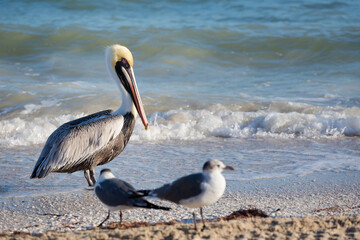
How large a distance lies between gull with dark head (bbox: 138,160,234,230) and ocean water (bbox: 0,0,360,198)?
1980mm

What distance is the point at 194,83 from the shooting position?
1166 cm

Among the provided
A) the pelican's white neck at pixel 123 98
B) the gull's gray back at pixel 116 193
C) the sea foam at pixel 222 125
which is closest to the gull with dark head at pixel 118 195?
the gull's gray back at pixel 116 193

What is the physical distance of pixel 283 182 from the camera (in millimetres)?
5590

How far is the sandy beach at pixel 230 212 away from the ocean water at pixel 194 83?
332 mm

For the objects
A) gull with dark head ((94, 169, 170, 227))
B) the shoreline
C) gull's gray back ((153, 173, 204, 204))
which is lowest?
the shoreline

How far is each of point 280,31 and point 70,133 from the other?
1183cm

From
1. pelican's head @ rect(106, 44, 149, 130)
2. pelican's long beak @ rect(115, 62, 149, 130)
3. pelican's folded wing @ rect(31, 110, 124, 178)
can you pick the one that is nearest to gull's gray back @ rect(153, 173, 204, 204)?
pelican's folded wing @ rect(31, 110, 124, 178)

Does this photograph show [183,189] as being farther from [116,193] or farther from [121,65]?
[121,65]

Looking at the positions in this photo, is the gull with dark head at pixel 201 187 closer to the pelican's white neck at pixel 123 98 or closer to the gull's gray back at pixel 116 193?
the gull's gray back at pixel 116 193

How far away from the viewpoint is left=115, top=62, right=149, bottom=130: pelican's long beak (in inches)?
219

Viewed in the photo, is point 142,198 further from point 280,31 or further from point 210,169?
point 280,31

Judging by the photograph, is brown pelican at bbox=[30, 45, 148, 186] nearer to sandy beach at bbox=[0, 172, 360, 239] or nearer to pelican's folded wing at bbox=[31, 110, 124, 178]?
pelican's folded wing at bbox=[31, 110, 124, 178]

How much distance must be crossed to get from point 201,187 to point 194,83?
8.15 meters

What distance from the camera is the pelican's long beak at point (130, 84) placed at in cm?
557
